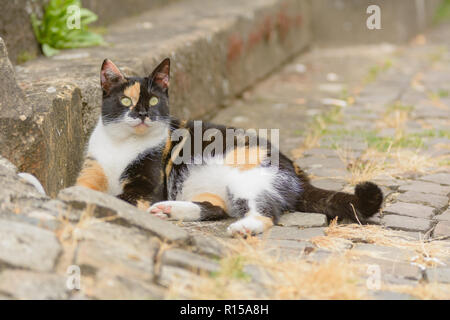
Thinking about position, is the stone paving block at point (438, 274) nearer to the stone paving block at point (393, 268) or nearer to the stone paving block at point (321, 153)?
the stone paving block at point (393, 268)

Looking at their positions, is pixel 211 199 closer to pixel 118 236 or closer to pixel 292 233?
pixel 292 233

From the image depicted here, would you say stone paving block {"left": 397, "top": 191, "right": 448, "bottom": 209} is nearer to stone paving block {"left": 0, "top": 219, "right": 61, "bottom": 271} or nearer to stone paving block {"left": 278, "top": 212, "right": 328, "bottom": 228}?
stone paving block {"left": 278, "top": 212, "right": 328, "bottom": 228}

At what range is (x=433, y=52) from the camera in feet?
30.0

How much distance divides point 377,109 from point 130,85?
3.48 m

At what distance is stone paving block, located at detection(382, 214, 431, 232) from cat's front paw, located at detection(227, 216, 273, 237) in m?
0.74

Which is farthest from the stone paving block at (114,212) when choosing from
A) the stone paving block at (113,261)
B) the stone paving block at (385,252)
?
the stone paving block at (385,252)

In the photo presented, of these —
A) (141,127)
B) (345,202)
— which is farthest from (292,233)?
(141,127)

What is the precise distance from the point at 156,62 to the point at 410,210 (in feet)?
7.54

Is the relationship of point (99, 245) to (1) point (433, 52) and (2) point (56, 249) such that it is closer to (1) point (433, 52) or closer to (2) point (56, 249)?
(2) point (56, 249)

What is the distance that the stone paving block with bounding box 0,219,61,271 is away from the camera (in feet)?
7.93

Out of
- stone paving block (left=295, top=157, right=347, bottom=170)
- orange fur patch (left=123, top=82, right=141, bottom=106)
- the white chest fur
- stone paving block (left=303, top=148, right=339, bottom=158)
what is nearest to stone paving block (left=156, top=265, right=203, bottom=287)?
the white chest fur

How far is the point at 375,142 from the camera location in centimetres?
526

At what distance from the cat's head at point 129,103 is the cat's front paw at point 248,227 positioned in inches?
31.3

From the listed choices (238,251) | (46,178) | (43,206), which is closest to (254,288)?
(238,251)
